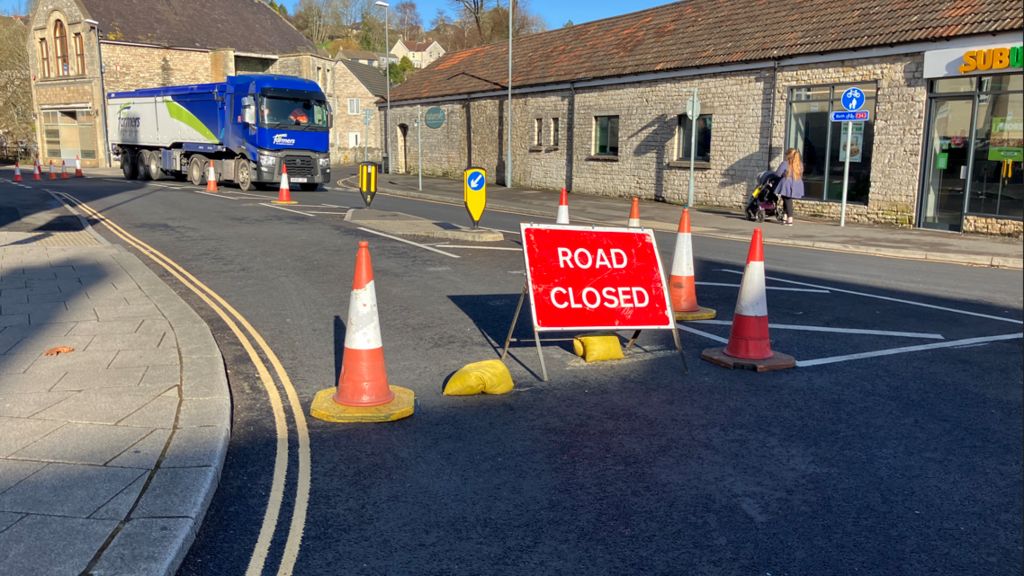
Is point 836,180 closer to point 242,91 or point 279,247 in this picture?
point 279,247

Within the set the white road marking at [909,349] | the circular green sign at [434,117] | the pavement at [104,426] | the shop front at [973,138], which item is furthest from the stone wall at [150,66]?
the white road marking at [909,349]

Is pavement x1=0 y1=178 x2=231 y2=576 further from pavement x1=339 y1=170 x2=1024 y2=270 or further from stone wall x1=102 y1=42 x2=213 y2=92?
stone wall x1=102 y1=42 x2=213 y2=92

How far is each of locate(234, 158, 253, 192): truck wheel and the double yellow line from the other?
1539 centimetres

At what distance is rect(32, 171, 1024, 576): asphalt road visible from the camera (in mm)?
3375

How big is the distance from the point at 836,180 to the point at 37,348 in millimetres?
17737

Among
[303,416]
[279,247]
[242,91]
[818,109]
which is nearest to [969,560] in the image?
[303,416]

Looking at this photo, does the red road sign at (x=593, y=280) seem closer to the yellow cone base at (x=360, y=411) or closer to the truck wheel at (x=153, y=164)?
the yellow cone base at (x=360, y=411)

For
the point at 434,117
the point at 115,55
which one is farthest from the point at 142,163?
the point at 115,55

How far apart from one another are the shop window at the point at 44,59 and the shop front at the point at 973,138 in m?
51.5

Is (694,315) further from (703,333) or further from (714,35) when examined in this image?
(714,35)

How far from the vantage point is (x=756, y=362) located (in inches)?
239

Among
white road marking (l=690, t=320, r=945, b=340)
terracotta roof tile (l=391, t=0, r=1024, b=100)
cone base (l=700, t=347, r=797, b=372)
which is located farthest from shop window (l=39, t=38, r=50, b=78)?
cone base (l=700, t=347, r=797, b=372)

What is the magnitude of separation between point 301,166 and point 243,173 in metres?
1.92

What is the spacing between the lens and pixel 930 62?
654 inches
